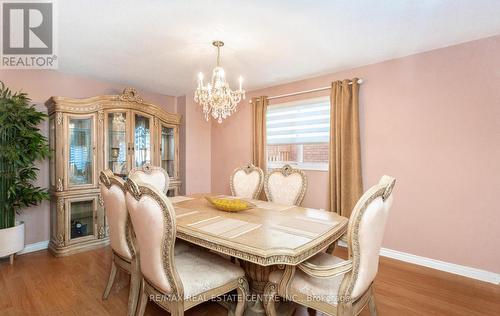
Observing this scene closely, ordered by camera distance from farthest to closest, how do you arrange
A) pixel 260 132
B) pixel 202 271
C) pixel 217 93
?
pixel 260 132
pixel 217 93
pixel 202 271

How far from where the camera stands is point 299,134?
3617mm

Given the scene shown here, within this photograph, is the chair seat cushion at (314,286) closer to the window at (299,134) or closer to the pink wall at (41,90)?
the window at (299,134)

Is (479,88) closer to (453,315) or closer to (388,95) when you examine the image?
(388,95)

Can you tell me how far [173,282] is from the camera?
52.5 inches

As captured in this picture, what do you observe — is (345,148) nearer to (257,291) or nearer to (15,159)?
(257,291)

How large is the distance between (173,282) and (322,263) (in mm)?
957

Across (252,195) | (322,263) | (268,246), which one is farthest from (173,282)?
(252,195)

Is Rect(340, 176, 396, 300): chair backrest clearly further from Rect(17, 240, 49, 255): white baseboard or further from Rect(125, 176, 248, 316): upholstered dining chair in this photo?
Rect(17, 240, 49, 255): white baseboard

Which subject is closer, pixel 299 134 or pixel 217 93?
pixel 217 93

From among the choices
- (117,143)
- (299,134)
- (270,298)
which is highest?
(299,134)

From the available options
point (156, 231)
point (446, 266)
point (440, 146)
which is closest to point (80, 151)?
point (156, 231)

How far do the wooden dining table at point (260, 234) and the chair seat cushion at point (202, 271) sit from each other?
16 cm

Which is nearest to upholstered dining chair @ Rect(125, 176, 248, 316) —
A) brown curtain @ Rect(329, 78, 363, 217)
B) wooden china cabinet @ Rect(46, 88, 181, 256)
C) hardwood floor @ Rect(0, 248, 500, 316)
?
hardwood floor @ Rect(0, 248, 500, 316)

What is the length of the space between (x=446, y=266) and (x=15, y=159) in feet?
14.6
